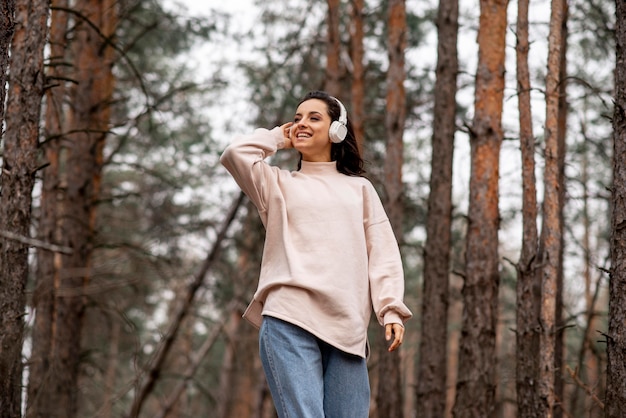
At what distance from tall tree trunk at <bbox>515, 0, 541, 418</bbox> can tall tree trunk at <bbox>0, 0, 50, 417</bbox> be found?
12.2 ft

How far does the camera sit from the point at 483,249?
8.16 meters

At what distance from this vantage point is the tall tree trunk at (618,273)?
4680 mm

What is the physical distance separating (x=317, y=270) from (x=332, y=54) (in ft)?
30.9

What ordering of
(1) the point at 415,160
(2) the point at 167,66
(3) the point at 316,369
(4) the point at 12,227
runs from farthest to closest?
(2) the point at 167,66 < (1) the point at 415,160 < (4) the point at 12,227 < (3) the point at 316,369

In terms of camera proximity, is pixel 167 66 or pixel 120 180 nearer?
pixel 120 180

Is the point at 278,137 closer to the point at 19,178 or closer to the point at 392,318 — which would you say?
the point at 392,318

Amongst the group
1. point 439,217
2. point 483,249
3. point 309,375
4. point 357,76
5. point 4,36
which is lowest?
point 309,375

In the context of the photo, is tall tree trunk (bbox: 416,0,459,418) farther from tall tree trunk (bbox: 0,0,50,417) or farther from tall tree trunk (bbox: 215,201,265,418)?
tall tree trunk (bbox: 0,0,50,417)

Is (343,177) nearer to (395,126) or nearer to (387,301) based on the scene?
(387,301)

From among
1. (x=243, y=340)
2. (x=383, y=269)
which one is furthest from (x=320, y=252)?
(x=243, y=340)

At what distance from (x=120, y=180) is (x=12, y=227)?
14024 millimetres

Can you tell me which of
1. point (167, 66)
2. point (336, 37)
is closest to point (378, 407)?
point (336, 37)

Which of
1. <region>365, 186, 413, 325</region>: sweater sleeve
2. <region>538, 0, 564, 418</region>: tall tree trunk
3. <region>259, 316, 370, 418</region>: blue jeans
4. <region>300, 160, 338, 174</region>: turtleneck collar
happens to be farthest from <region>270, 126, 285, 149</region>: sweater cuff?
<region>538, 0, 564, 418</region>: tall tree trunk

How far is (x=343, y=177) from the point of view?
13.7 feet
